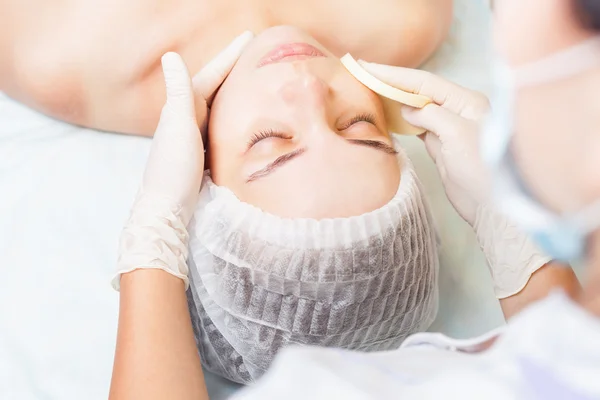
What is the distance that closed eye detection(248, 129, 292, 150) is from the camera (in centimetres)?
Answer: 98

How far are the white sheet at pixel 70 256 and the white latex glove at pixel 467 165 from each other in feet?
0.50

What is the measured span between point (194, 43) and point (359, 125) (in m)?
0.44

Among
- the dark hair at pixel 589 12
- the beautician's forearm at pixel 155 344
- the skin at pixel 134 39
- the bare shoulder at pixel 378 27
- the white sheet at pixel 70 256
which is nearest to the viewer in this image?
the dark hair at pixel 589 12

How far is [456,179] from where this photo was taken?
42.3 inches

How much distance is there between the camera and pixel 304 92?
39.2 inches

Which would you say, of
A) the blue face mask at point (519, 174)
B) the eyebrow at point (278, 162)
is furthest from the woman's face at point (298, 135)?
the blue face mask at point (519, 174)

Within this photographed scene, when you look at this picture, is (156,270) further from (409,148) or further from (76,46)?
(409,148)

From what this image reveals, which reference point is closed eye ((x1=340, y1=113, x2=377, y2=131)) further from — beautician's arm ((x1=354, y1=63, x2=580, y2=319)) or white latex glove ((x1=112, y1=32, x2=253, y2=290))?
white latex glove ((x1=112, y1=32, x2=253, y2=290))

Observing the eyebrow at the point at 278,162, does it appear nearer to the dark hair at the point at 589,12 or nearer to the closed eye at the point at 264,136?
the closed eye at the point at 264,136

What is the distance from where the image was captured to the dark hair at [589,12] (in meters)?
0.41

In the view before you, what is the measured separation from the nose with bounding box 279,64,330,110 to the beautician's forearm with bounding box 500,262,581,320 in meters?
0.46

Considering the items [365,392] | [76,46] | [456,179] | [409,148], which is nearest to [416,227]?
[456,179]

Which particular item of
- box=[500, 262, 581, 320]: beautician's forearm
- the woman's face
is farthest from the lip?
box=[500, 262, 581, 320]: beautician's forearm

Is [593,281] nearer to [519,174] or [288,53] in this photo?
[519,174]
